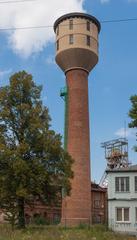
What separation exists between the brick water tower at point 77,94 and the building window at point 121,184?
1056 centimetres

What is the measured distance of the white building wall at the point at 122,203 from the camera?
153 ft

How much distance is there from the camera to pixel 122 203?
47.8 metres

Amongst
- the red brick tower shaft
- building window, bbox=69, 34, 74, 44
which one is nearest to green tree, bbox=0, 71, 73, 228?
the red brick tower shaft

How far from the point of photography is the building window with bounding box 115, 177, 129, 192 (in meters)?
48.4

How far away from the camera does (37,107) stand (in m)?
40.9

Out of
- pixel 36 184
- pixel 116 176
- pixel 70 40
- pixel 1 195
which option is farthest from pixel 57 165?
pixel 70 40

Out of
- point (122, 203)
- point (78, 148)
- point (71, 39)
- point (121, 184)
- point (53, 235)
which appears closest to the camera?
point (53, 235)

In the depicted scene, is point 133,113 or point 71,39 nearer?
point 133,113

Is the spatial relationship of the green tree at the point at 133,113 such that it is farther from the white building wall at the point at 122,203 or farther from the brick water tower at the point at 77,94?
the brick water tower at the point at 77,94

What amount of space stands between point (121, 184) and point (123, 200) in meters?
1.67

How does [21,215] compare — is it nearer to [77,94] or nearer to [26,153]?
[26,153]

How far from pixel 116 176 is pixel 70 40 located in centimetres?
2273

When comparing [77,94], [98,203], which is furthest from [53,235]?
[98,203]

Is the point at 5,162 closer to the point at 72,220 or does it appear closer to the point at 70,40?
the point at 72,220
